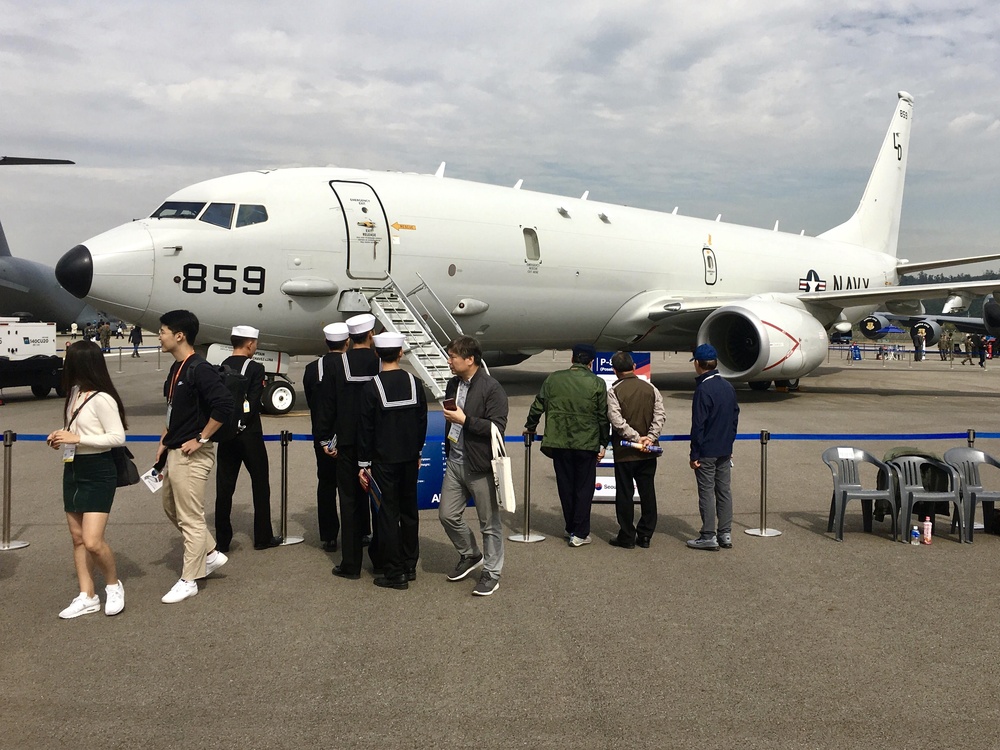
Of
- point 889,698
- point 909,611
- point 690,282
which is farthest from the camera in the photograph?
point 690,282

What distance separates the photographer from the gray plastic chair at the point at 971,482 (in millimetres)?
6410

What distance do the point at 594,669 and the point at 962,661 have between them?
6.18 ft

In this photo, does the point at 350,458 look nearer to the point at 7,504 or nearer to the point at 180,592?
the point at 180,592

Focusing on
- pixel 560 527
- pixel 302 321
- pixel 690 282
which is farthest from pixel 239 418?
pixel 690 282

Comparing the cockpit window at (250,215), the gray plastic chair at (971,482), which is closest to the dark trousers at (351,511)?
the gray plastic chair at (971,482)

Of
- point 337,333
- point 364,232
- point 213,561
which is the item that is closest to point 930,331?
point 364,232

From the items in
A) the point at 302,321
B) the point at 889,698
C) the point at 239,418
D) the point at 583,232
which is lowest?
the point at 889,698

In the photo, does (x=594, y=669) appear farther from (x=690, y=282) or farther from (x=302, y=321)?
(x=690, y=282)

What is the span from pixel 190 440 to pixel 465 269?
905 cm

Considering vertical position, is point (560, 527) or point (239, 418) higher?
point (239, 418)

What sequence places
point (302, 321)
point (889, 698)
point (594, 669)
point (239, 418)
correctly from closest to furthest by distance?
1. point (889, 698)
2. point (594, 669)
3. point (239, 418)
4. point (302, 321)

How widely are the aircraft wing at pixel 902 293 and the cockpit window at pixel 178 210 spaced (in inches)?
499

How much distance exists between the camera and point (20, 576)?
17.7 ft

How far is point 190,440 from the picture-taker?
5.10 meters
